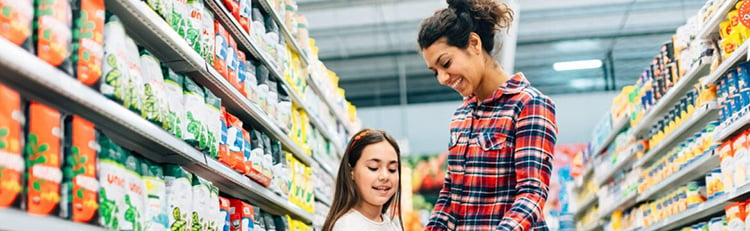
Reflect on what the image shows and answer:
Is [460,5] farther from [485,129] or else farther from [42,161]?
[42,161]

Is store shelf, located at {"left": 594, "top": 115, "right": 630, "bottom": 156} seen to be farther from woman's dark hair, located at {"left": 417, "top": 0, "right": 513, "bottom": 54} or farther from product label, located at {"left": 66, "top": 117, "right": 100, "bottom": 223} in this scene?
product label, located at {"left": 66, "top": 117, "right": 100, "bottom": 223}

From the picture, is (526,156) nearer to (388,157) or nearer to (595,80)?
(388,157)

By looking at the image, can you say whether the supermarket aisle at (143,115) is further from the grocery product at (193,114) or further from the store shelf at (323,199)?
the store shelf at (323,199)

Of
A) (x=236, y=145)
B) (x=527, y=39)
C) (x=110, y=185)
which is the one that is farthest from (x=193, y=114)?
(x=527, y=39)

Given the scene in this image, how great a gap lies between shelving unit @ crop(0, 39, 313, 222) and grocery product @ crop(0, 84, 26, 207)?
0.06m

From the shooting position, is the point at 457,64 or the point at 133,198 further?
the point at 457,64

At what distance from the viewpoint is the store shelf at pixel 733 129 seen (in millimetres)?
3486

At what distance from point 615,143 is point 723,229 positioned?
3179 millimetres

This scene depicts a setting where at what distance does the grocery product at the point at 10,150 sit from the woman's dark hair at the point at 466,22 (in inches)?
50.1

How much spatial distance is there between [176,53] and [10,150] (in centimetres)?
107

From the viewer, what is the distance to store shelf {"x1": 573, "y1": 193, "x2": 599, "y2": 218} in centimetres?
869

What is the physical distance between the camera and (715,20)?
3.95 metres

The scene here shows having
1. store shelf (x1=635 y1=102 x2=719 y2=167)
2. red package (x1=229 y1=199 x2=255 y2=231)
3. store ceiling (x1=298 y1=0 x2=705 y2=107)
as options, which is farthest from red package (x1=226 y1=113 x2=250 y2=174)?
store ceiling (x1=298 y1=0 x2=705 y2=107)

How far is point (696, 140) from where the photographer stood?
4.62 metres
